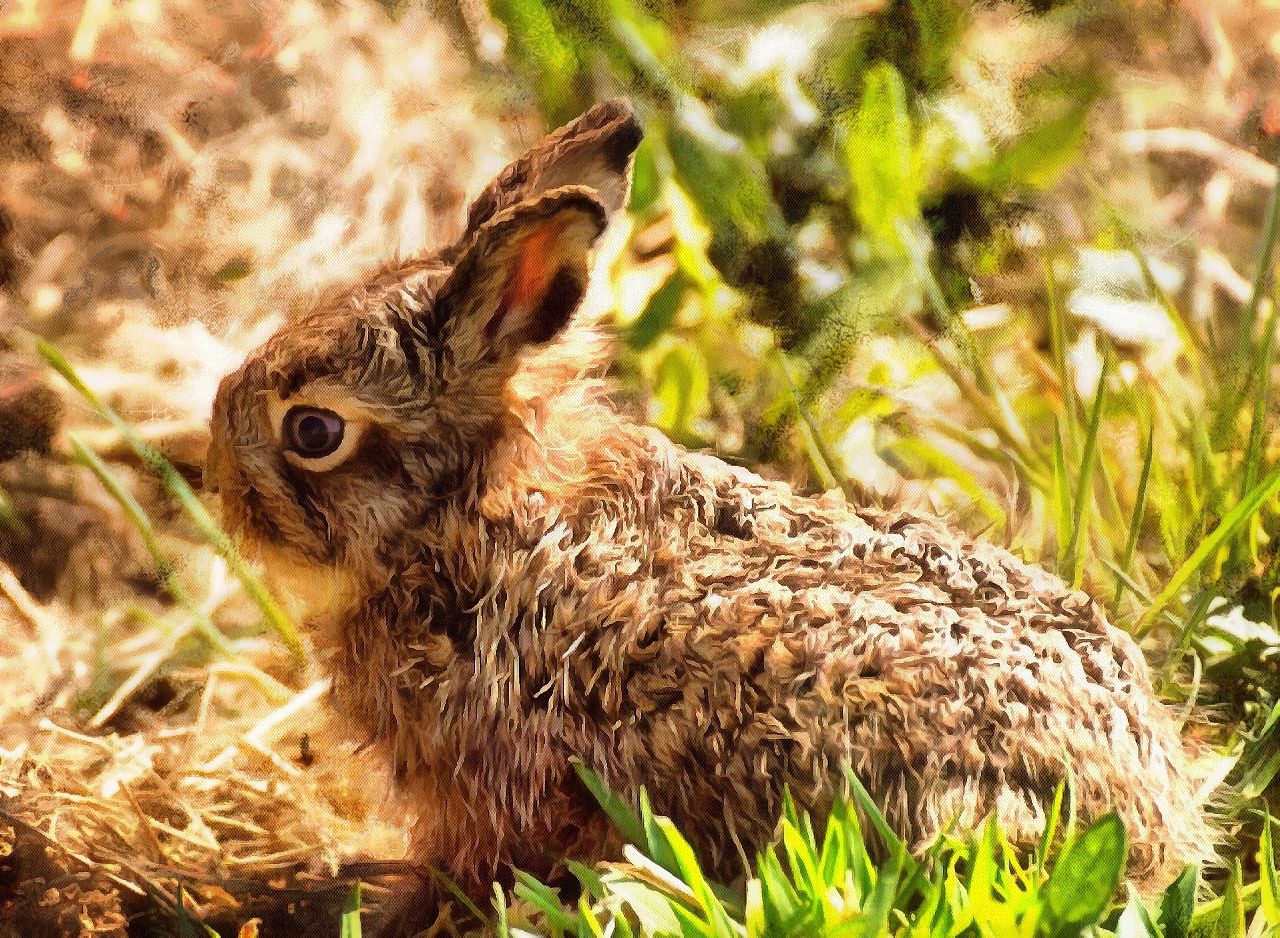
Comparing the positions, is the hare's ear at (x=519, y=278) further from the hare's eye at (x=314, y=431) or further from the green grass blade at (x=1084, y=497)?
the green grass blade at (x=1084, y=497)

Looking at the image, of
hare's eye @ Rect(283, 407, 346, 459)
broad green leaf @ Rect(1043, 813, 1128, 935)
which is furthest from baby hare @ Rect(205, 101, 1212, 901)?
broad green leaf @ Rect(1043, 813, 1128, 935)

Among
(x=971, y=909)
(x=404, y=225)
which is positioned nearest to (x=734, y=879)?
(x=971, y=909)

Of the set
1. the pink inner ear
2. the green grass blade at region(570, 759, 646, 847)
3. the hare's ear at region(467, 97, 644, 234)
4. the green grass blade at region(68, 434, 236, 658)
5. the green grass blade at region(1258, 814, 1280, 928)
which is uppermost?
the hare's ear at region(467, 97, 644, 234)

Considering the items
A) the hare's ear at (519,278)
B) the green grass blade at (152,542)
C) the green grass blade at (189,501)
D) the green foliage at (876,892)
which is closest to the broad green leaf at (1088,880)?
the green foliage at (876,892)

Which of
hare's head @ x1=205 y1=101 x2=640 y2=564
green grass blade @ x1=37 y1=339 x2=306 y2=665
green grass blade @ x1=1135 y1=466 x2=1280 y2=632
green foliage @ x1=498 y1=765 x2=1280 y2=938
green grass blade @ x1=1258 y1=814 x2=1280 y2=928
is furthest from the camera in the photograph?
green grass blade @ x1=37 y1=339 x2=306 y2=665

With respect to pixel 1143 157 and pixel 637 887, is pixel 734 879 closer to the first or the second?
pixel 637 887

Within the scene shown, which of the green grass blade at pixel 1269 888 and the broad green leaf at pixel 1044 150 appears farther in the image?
the broad green leaf at pixel 1044 150

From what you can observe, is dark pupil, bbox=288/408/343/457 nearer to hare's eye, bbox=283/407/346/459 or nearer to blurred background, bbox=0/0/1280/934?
hare's eye, bbox=283/407/346/459

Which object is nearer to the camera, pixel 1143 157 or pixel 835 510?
pixel 835 510
